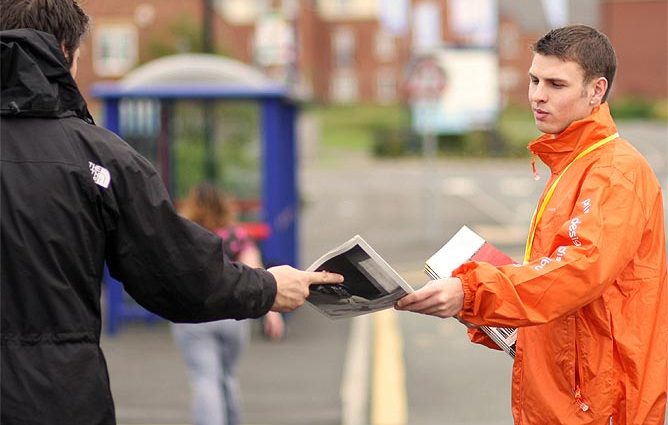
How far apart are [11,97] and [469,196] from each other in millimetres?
27112

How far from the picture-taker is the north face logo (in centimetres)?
279

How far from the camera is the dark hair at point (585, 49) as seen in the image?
3312 millimetres

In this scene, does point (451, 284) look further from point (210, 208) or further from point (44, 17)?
point (210, 208)

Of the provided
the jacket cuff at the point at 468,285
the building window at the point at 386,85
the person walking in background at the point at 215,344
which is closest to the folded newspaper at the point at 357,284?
the jacket cuff at the point at 468,285

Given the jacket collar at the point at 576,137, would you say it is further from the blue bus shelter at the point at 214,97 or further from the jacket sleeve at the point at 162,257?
the blue bus shelter at the point at 214,97

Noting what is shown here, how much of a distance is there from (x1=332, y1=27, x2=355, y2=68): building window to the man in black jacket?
242 feet

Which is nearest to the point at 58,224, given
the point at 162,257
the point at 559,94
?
the point at 162,257

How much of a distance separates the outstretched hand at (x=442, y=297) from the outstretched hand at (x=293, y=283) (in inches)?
10.5

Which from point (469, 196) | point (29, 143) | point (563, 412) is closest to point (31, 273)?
point (29, 143)

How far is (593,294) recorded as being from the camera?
3113mm

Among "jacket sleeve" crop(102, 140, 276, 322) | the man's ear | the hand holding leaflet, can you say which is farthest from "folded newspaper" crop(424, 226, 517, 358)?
"jacket sleeve" crop(102, 140, 276, 322)

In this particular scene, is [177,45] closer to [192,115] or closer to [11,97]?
[192,115]

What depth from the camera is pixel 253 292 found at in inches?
124

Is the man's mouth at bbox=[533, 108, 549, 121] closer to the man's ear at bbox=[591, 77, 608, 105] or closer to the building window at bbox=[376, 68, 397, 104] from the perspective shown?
the man's ear at bbox=[591, 77, 608, 105]
